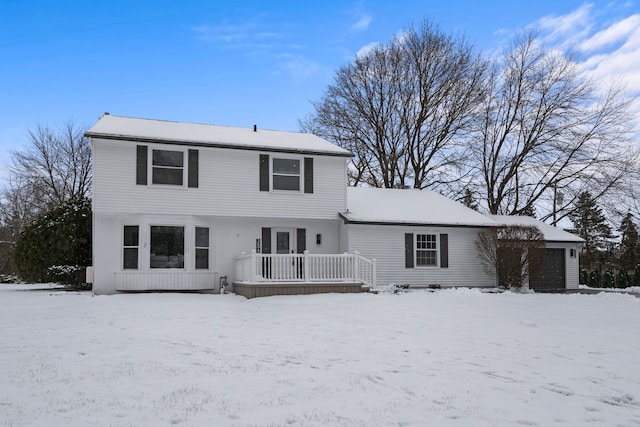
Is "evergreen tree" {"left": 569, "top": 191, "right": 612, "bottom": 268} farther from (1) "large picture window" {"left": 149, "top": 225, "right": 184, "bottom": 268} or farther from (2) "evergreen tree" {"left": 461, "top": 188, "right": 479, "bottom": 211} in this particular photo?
(1) "large picture window" {"left": 149, "top": 225, "right": 184, "bottom": 268}

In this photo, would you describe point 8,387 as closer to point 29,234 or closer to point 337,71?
point 29,234

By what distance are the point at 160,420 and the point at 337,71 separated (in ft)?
102

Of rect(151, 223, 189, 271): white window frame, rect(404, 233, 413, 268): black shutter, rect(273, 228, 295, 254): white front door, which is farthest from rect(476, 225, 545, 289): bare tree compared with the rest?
rect(151, 223, 189, 271): white window frame

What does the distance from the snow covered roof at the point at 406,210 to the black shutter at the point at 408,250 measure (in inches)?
26.2

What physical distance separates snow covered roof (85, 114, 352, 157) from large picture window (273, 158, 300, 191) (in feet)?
1.74

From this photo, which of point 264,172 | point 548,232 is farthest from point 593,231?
point 264,172

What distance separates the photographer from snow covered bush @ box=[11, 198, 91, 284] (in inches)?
763

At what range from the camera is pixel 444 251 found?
67.7 ft

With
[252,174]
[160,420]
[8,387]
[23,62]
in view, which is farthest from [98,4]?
[160,420]

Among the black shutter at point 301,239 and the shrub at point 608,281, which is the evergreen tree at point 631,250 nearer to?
the shrub at point 608,281

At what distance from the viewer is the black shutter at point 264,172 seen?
18.5 metres

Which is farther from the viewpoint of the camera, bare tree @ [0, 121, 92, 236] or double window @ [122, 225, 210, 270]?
bare tree @ [0, 121, 92, 236]

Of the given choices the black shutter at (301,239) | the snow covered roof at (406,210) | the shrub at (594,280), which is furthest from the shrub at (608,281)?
the black shutter at (301,239)

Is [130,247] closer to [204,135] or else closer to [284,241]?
[204,135]
